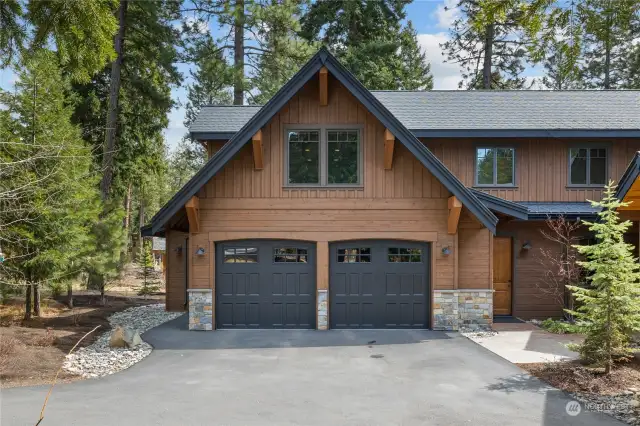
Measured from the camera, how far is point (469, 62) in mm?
27750

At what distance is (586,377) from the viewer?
23.9 feet

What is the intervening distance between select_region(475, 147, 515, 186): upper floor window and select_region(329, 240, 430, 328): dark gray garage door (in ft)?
11.7

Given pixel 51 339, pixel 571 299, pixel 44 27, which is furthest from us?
pixel 571 299

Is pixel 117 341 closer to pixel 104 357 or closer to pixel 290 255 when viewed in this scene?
pixel 104 357

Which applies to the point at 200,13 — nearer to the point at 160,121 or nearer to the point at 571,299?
the point at 160,121

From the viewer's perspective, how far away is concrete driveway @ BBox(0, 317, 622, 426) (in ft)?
19.5

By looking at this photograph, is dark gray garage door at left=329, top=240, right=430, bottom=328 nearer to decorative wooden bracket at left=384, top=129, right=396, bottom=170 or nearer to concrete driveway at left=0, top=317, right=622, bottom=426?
concrete driveway at left=0, top=317, right=622, bottom=426

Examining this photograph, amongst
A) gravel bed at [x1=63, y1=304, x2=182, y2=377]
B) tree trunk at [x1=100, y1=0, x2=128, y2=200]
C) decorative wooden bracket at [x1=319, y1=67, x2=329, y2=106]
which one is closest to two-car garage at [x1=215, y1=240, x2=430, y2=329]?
gravel bed at [x1=63, y1=304, x2=182, y2=377]

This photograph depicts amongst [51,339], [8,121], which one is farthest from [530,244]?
[8,121]

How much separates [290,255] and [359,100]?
157 inches

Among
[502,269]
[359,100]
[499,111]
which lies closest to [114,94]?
[359,100]

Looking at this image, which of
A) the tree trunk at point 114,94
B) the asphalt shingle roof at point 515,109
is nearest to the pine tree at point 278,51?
the tree trunk at point 114,94

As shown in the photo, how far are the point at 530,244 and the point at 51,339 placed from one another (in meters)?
11.7

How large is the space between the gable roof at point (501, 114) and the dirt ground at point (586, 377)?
6.92 m
